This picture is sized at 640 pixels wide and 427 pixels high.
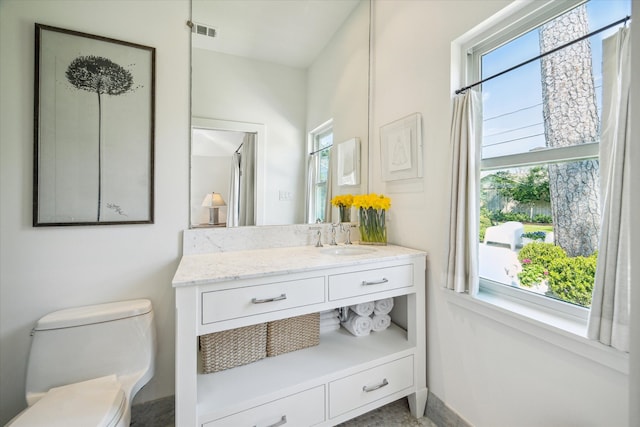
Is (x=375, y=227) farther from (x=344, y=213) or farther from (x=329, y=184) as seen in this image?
(x=329, y=184)

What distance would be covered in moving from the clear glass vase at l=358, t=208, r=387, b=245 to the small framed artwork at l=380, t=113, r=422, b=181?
258 mm

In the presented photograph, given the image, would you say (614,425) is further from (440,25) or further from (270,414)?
(440,25)

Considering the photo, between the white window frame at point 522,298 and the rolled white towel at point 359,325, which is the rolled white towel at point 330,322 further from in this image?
the white window frame at point 522,298

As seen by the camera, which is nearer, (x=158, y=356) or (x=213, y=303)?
(x=213, y=303)

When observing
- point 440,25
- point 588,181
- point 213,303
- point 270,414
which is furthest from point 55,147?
point 588,181

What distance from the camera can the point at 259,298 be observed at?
1.13 meters

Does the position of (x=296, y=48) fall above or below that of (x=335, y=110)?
above

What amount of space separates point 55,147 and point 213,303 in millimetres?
1120

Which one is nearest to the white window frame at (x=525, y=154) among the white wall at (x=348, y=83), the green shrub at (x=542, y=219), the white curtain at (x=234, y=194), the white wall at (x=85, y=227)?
the green shrub at (x=542, y=219)

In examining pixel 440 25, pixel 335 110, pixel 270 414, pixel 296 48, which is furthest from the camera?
pixel 335 110

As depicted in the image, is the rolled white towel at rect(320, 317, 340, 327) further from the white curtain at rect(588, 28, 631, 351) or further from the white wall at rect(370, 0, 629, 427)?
the white curtain at rect(588, 28, 631, 351)

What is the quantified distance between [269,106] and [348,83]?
0.72 m

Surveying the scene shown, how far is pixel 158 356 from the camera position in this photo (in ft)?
4.77

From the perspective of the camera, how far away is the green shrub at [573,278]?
97 centimetres
